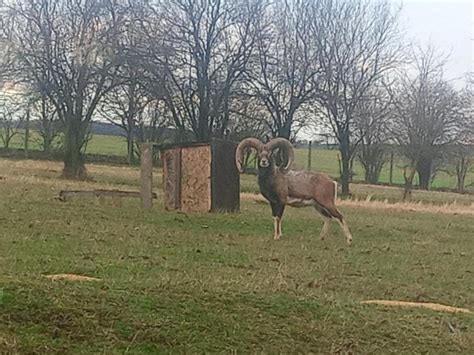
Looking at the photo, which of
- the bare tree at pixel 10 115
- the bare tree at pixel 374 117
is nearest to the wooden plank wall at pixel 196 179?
the bare tree at pixel 10 115

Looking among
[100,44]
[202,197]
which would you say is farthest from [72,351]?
[100,44]

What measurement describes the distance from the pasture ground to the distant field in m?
33.7

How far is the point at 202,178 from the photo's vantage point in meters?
20.6

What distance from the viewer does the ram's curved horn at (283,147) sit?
16.8 metres

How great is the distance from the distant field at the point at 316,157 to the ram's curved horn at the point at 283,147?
106 feet

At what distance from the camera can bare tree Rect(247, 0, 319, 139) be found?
130ft

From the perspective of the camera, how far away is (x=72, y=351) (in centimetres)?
548

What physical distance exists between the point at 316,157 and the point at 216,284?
47.4m

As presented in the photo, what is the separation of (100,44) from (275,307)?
3059 cm

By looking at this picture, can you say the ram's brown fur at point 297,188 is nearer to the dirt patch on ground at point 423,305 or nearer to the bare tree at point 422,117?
the dirt patch on ground at point 423,305

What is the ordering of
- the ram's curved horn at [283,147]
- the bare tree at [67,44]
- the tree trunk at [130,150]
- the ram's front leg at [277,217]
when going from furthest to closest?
the tree trunk at [130,150], the bare tree at [67,44], the ram's curved horn at [283,147], the ram's front leg at [277,217]

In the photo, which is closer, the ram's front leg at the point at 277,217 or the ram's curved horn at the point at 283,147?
the ram's front leg at the point at 277,217

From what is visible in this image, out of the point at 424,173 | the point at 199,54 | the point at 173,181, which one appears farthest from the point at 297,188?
the point at 424,173

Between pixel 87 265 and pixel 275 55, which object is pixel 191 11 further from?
pixel 87 265
